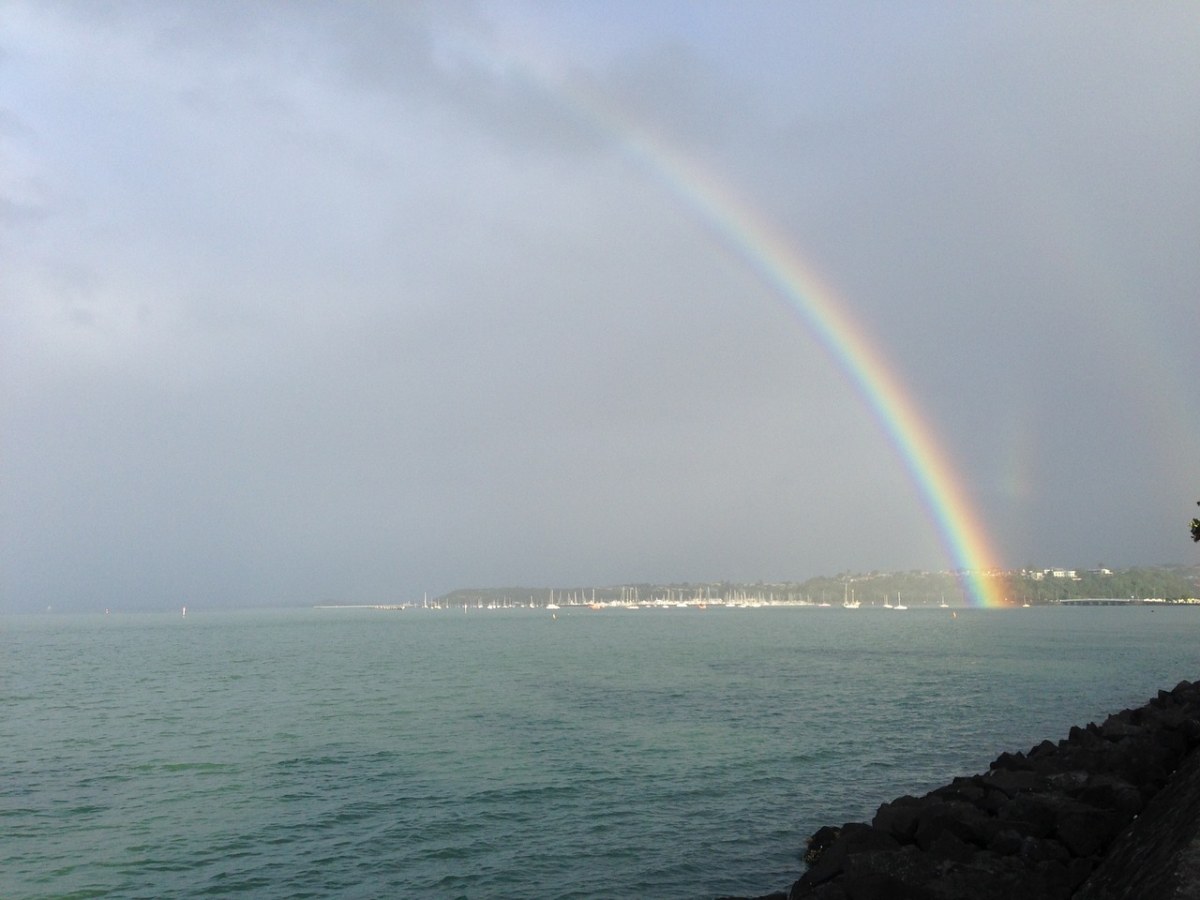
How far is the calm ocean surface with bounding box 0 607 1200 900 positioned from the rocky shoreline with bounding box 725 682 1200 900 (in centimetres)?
306

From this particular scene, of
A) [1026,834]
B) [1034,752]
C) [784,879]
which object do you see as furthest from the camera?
[1034,752]

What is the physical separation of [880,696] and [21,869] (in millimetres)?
37780

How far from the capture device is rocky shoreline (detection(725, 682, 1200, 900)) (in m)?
9.60

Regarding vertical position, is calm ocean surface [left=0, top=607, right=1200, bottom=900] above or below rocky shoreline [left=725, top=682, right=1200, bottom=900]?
below

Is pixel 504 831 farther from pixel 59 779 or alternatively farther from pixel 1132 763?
pixel 59 779

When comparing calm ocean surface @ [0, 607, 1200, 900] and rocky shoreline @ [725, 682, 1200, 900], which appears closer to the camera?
rocky shoreline @ [725, 682, 1200, 900]

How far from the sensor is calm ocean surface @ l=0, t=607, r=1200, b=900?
17281 millimetres

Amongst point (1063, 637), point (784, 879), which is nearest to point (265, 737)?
point (784, 879)

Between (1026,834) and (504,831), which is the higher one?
(1026,834)

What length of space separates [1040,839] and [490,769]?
17242 mm

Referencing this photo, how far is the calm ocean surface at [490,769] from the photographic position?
17281 mm

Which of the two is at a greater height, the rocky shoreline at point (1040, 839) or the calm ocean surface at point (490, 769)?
the rocky shoreline at point (1040, 839)

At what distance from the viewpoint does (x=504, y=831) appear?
19656 millimetres

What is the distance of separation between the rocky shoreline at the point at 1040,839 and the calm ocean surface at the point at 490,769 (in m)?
3.06
